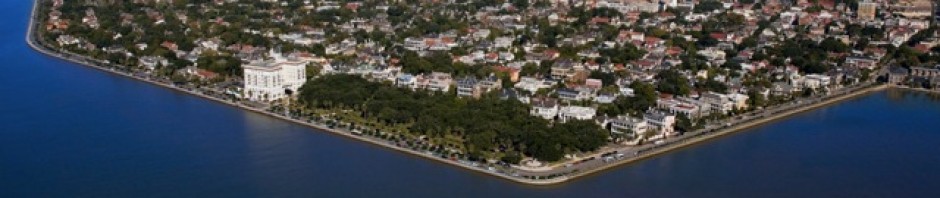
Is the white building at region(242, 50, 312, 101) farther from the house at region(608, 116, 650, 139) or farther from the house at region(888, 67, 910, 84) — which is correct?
the house at region(888, 67, 910, 84)

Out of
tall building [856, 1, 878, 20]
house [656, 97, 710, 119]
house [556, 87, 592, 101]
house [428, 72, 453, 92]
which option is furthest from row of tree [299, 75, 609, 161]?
tall building [856, 1, 878, 20]

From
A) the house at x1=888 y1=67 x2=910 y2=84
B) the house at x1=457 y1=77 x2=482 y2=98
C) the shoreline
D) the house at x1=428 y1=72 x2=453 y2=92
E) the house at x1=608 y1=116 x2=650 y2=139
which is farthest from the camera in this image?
the house at x1=888 y1=67 x2=910 y2=84

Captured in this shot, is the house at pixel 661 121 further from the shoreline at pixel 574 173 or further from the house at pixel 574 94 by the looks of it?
the house at pixel 574 94

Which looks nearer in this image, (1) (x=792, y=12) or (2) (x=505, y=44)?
(2) (x=505, y=44)

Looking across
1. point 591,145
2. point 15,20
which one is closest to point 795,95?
point 591,145

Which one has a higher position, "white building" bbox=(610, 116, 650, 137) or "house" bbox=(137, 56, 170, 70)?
"house" bbox=(137, 56, 170, 70)

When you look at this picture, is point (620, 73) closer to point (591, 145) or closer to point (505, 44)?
point (505, 44)

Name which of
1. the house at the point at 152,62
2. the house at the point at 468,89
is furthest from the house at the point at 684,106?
the house at the point at 152,62
